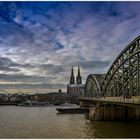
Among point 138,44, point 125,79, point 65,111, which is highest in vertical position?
point 138,44

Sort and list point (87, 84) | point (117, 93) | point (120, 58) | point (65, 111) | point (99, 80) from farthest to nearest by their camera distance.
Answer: point (87, 84) → point (99, 80) → point (65, 111) → point (117, 93) → point (120, 58)

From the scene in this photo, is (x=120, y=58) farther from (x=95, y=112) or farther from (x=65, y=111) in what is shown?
(x=65, y=111)

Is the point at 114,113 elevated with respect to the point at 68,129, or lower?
elevated

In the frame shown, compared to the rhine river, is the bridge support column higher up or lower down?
higher up

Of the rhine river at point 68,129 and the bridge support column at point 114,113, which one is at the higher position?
the bridge support column at point 114,113

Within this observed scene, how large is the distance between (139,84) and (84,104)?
217 feet

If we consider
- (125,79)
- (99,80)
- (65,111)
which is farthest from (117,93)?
(99,80)

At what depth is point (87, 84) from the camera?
11350 centimetres

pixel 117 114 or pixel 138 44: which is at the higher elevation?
pixel 138 44

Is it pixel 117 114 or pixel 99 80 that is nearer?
pixel 117 114

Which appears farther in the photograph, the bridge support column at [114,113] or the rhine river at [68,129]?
the bridge support column at [114,113]

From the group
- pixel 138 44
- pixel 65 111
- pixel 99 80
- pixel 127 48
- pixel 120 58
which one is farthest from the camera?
pixel 99 80

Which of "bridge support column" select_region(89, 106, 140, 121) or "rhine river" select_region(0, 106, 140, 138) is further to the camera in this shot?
"bridge support column" select_region(89, 106, 140, 121)

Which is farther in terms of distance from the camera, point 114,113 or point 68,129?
point 114,113
